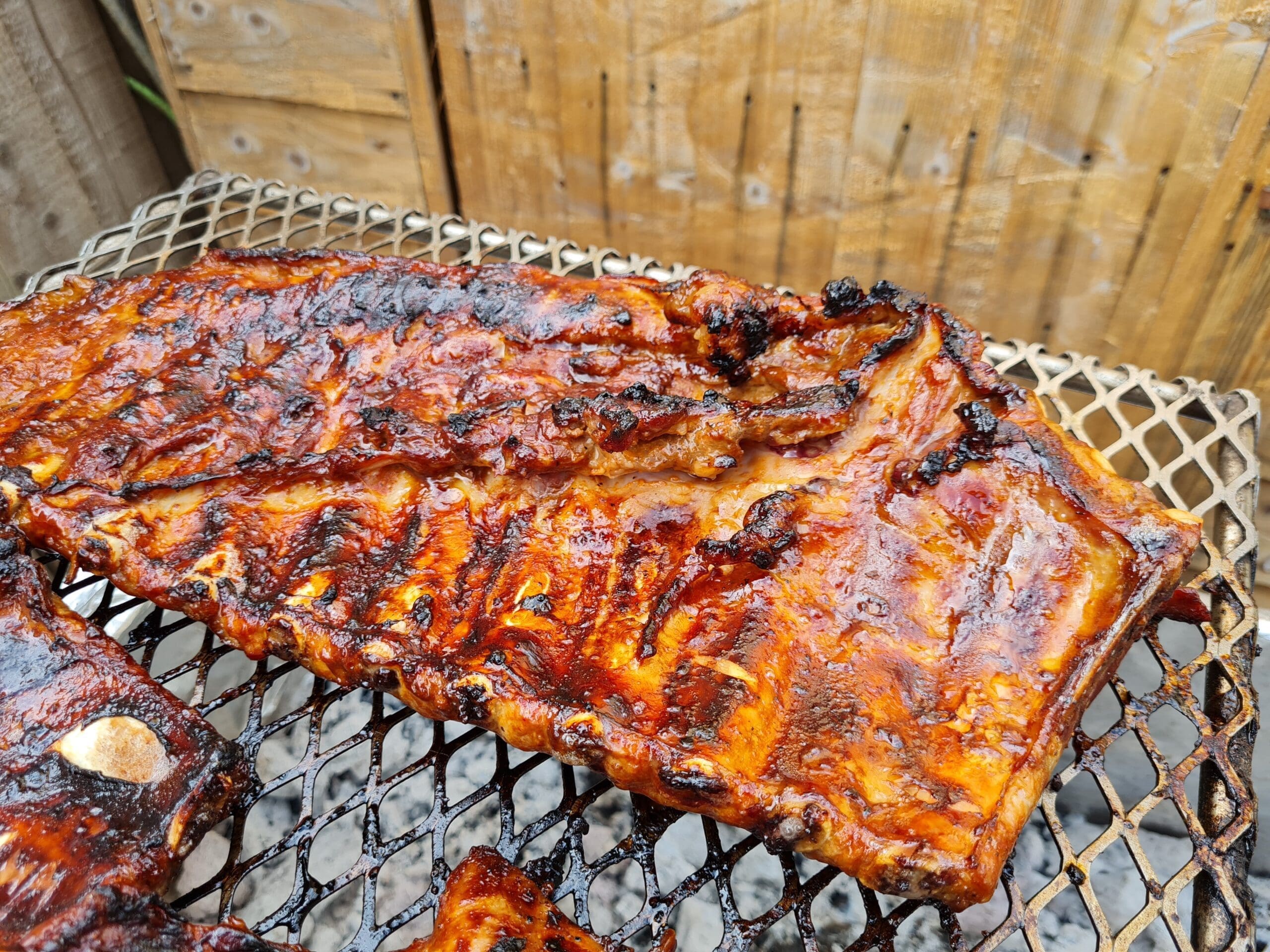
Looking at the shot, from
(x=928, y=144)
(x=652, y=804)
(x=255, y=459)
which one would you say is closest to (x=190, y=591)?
(x=255, y=459)

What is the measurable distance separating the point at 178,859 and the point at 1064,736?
7.09ft

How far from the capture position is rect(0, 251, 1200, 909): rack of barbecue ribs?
6.12ft

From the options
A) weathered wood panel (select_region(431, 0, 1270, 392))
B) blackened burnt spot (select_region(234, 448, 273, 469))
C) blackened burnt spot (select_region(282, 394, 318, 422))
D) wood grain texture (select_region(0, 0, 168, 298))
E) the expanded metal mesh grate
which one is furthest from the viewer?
wood grain texture (select_region(0, 0, 168, 298))

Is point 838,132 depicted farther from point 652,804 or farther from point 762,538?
point 652,804

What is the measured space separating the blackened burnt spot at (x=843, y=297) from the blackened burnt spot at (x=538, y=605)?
1270 mm

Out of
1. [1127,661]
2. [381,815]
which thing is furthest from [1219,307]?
[381,815]

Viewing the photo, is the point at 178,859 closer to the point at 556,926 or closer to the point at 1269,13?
the point at 556,926

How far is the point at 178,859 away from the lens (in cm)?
196

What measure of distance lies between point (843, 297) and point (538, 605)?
134 cm

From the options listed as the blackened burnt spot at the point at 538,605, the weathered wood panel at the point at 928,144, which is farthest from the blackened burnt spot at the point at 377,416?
the weathered wood panel at the point at 928,144

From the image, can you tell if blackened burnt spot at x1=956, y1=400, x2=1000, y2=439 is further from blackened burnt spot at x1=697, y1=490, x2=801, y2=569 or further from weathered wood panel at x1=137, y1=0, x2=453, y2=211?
weathered wood panel at x1=137, y1=0, x2=453, y2=211

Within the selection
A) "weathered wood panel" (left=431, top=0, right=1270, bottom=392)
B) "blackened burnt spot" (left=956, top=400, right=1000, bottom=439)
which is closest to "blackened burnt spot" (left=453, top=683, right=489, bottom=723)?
"blackened burnt spot" (left=956, top=400, right=1000, bottom=439)

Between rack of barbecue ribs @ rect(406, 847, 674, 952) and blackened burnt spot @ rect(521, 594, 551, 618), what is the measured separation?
660 mm

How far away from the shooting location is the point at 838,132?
167 inches
